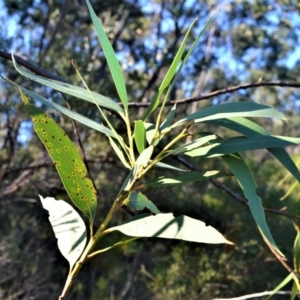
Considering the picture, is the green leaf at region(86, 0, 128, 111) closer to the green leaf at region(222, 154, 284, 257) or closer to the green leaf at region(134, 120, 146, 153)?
the green leaf at region(134, 120, 146, 153)

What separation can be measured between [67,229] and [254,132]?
25 centimetres

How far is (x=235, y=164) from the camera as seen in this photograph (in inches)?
26.3

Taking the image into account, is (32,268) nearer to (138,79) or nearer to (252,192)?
(138,79)

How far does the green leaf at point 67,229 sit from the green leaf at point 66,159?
A: 31 millimetres

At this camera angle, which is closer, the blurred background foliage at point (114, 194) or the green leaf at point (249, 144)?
the green leaf at point (249, 144)

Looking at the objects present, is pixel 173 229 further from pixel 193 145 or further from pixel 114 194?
pixel 114 194

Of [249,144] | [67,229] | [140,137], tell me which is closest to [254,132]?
[249,144]

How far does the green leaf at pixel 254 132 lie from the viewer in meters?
0.69

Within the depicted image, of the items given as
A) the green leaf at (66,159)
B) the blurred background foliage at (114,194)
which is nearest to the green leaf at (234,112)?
the green leaf at (66,159)

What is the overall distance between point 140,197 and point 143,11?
575 cm

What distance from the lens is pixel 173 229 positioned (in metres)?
0.61

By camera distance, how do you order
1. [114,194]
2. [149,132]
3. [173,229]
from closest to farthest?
[173,229] < [149,132] < [114,194]

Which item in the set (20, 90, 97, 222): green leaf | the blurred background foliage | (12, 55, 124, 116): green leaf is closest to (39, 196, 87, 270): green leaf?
(20, 90, 97, 222): green leaf

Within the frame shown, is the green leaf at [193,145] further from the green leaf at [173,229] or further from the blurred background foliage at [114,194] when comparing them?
the blurred background foliage at [114,194]
